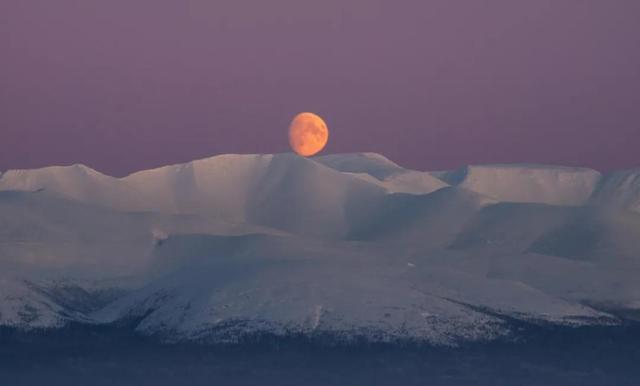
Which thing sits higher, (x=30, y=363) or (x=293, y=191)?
(x=293, y=191)

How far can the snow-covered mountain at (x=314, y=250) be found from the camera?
239 ft

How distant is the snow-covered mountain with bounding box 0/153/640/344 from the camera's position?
72812mm

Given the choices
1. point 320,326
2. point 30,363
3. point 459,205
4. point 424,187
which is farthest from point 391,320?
point 424,187

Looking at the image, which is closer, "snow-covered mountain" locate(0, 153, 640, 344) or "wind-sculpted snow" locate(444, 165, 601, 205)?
"snow-covered mountain" locate(0, 153, 640, 344)

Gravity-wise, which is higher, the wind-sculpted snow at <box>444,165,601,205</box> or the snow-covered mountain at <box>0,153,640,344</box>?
the wind-sculpted snow at <box>444,165,601,205</box>

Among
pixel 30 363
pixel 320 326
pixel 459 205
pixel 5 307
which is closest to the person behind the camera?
pixel 30 363

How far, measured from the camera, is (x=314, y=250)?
294 ft

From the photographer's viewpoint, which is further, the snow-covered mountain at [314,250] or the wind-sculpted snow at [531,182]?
the wind-sculpted snow at [531,182]

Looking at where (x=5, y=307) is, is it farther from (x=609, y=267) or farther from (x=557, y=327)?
(x=609, y=267)

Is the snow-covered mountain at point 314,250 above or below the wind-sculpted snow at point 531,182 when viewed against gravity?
below

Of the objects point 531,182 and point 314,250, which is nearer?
point 314,250

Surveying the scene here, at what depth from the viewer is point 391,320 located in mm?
70438

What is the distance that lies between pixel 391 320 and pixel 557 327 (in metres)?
10.5

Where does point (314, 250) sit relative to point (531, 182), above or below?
below
